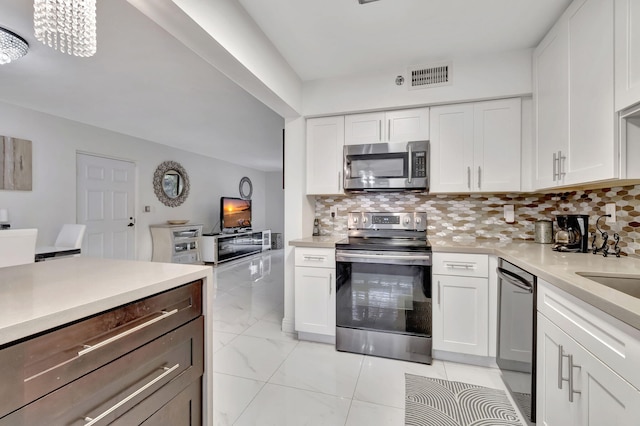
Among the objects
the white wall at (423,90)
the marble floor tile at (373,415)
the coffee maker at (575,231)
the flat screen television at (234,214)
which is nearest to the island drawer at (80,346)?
the marble floor tile at (373,415)

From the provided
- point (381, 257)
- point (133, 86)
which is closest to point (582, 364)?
point (381, 257)

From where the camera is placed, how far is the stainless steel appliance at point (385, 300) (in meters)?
2.16

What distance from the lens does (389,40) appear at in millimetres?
2098

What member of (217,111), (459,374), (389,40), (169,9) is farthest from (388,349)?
(217,111)

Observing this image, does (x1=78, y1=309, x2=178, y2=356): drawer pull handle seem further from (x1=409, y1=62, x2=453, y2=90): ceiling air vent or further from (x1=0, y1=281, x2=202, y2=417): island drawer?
(x1=409, y1=62, x2=453, y2=90): ceiling air vent

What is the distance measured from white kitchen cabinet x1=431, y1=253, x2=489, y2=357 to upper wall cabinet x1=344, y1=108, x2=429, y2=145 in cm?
105

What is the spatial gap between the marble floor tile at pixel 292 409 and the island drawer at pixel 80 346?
910 mm

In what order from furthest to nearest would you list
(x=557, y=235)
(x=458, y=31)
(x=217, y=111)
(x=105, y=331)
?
(x=217, y=111), (x=557, y=235), (x=458, y=31), (x=105, y=331)

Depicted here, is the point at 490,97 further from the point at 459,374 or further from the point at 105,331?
the point at 105,331

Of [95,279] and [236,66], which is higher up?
[236,66]

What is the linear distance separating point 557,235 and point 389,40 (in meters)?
1.89

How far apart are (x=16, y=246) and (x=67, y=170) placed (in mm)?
1971

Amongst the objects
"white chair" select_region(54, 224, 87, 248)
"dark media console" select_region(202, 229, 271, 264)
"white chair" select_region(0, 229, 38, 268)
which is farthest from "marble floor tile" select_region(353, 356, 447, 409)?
"dark media console" select_region(202, 229, 271, 264)

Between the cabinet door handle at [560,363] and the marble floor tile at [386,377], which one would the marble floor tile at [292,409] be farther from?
the cabinet door handle at [560,363]
